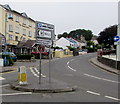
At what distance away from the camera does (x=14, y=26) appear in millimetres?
49125

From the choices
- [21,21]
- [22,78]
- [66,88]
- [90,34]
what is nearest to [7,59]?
[22,78]

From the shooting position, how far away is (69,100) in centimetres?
734

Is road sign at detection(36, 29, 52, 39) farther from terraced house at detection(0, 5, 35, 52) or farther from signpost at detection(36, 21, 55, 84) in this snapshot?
terraced house at detection(0, 5, 35, 52)

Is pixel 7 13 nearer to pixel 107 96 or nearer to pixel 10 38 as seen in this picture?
pixel 10 38

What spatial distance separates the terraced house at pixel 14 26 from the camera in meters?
43.7

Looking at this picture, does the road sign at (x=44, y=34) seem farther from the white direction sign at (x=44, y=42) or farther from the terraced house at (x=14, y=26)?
the terraced house at (x=14, y=26)

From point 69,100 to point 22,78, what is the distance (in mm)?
3576

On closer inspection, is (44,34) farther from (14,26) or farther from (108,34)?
(14,26)

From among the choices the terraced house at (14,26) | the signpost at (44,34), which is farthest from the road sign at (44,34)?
the terraced house at (14,26)

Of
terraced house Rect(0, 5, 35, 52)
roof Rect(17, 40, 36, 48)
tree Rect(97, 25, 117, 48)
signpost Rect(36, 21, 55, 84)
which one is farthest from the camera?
roof Rect(17, 40, 36, 48)

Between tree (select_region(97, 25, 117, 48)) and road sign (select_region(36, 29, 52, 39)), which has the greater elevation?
tree (select_region(97, 25, 117, 48))

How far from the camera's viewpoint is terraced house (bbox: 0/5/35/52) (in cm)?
4372

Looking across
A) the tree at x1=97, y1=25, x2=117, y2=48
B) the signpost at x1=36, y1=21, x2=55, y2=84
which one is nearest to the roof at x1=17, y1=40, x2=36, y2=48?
the tree at x1=97, y1=25, x2=117, y2=48

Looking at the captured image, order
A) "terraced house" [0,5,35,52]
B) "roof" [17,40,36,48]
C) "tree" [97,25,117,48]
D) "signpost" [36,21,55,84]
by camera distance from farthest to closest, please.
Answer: "roof" [17,40,36,48] → "tree" [97,25,117,48] → "terraced house" [0,5,35,52] → "signpost" [36,21,55,84]
